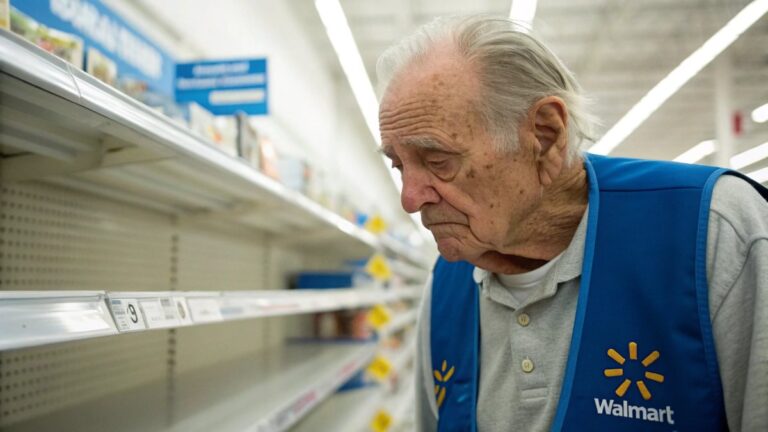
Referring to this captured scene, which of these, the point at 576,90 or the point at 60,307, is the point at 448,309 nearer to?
the point at 576,90

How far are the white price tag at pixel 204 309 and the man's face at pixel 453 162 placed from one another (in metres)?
Answer: 0.57

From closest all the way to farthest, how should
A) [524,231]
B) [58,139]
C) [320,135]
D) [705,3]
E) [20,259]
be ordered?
[524,231] < [58,139] < [20,259] < [705,3] < [320,135]

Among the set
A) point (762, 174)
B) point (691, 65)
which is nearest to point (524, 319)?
point (762, 174)

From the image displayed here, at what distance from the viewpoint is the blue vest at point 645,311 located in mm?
968

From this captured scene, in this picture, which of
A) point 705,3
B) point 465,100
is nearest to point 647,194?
point 465,100

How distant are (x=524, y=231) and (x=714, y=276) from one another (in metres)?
0.36

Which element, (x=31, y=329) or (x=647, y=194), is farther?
(x=647, y=194)

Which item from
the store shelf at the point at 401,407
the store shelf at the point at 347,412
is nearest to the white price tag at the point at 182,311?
the store shelf at the point at 347,412

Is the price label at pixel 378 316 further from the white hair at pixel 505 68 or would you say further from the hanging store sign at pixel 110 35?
the white hair at pixel 505 68

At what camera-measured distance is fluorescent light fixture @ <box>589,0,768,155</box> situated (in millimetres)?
4301

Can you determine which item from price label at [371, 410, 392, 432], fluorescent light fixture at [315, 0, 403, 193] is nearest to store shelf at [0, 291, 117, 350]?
fluorescent light fixture at [315, 0, 403, 193]

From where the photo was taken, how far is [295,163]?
2643 millimetres

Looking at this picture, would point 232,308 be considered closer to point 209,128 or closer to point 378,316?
point 209,128

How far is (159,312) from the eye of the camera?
114cm
